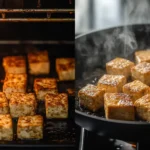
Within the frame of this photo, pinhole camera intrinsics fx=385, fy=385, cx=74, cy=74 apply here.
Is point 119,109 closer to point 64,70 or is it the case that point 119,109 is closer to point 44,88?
point 44,88

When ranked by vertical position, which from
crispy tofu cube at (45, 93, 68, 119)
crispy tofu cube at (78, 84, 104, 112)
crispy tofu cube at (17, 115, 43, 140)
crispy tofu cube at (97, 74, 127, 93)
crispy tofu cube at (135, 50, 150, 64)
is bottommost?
crispy tofu cube at (17, 115, 43, 140)

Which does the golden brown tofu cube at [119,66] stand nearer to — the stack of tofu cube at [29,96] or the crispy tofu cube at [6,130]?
the stack of tofu cube at [29,96]

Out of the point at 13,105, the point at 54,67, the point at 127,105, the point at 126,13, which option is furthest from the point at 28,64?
the point at 127,105

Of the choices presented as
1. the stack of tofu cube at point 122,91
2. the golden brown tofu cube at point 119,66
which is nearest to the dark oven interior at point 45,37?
the stack of tofu cube at point 122,91

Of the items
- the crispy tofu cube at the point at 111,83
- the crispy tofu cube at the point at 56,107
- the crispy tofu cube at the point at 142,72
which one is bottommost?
the crispy tofu cube at the point at 56,107

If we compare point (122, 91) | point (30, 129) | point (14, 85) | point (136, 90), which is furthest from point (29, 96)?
point (136, 90)

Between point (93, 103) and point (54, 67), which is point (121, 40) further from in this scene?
point (93, 103)

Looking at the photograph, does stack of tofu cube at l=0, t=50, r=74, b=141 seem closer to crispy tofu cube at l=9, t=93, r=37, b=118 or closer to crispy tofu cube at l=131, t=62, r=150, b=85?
crispy tofu cube at l=9, t=93, r=37, b=118

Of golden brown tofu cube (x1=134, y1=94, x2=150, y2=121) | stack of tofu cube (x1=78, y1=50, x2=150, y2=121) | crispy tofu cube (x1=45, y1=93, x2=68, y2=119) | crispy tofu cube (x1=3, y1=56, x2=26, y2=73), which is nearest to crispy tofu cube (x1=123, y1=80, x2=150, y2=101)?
stack of tofu cube (x1=78, y1=50, x2=150, y2=121)
